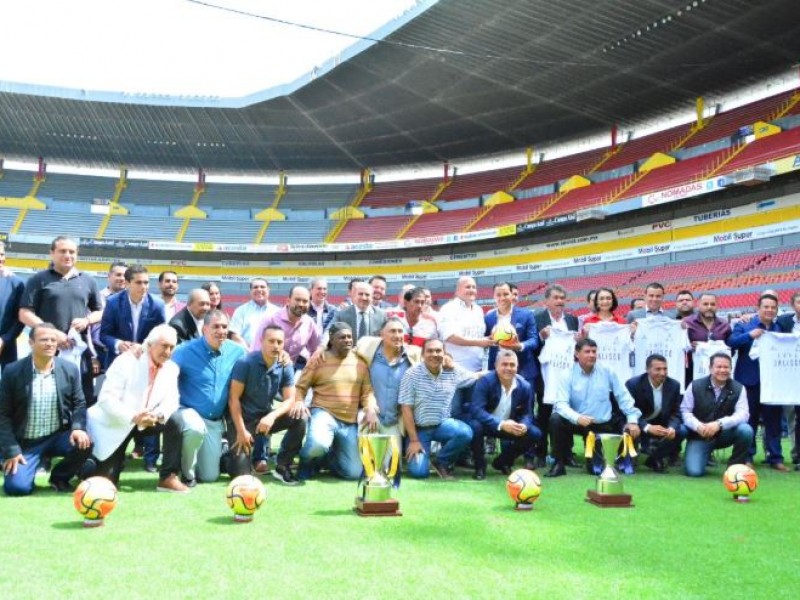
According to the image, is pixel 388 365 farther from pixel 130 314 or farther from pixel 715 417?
pixel 715 417

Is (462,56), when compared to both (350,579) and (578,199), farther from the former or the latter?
(350,579)

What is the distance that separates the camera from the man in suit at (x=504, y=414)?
6.59 meters

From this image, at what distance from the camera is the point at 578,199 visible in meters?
29.4

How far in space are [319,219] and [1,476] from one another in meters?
32.8

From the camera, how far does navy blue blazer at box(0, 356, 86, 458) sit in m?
5.19

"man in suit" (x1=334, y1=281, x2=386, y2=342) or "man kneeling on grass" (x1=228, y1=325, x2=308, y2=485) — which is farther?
"man in suit" (x1=334, y1=281, x2=386, y2=342)

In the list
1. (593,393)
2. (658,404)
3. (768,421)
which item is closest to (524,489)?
(593,393)

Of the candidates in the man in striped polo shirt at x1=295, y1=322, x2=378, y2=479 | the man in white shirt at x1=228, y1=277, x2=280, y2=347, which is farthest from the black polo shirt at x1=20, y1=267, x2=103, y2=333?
the man in striped polo shirt at x1=295, y1=322, x2=378, y2=479

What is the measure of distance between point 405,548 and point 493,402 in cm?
309

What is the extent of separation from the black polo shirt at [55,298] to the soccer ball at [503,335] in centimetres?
403

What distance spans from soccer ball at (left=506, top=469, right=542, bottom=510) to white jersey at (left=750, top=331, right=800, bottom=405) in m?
3.94

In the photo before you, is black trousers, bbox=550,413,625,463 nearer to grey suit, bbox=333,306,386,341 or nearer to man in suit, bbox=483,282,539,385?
man in suit, bbox=483,282,539,385

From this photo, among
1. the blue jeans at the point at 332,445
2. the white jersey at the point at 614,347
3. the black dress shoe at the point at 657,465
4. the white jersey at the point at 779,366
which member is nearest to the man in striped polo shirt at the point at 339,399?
the blue jeans at the point at 332,445

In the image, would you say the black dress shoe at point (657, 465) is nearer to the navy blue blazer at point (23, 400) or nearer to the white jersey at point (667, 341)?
the white jersey at point (667, 341)
